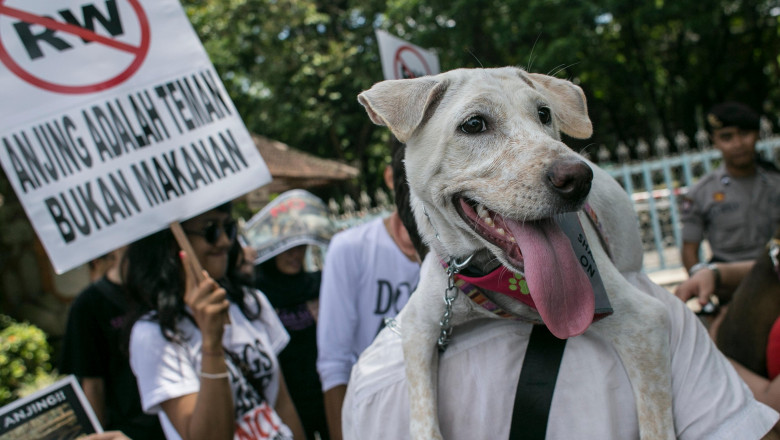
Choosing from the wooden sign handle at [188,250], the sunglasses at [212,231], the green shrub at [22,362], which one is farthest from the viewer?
the green shrub at [22,362]

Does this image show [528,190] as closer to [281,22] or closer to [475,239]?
[475,239]

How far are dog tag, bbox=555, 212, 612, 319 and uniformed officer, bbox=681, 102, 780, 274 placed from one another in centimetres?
367

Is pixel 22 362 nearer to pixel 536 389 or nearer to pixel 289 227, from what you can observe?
pixel 289 227

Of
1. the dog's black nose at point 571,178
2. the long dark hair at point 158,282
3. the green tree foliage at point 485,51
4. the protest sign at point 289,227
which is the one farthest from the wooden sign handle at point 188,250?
the green tree foliage at point 485,51

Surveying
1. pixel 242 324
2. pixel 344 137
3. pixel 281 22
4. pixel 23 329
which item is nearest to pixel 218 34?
pixel 281 22

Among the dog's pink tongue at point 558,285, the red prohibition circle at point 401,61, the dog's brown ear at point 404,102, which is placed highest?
the red prohibition circle at point 401,61

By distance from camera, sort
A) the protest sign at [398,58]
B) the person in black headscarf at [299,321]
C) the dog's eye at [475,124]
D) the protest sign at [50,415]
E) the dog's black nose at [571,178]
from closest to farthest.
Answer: the dog's black nose at [571,178] → the dog's eye at [475,124] → the protest sign at [50,415] → the protest sign at [398,58] → the person in black headscarf at [299,321]

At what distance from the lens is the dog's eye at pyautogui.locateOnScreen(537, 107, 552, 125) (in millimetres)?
1547

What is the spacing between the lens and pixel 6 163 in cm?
224

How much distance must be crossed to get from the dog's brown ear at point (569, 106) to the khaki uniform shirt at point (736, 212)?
12.2 feet

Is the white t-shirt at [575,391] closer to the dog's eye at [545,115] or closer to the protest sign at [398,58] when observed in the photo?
the dog's eye at [545,115]

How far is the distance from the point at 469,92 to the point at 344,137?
17553 mm

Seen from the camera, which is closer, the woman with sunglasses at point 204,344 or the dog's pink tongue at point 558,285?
the dog's pink tongue at point 558,285

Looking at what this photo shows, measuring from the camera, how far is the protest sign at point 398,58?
127 inches
